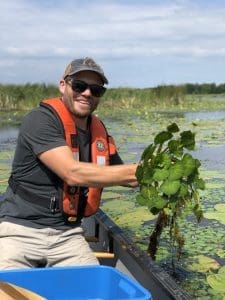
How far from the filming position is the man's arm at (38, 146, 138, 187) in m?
2.54

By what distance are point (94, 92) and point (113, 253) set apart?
1.11m

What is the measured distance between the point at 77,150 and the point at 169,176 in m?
0.56

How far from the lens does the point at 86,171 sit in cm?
255

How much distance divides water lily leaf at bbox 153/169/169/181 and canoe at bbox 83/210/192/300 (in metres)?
0.45

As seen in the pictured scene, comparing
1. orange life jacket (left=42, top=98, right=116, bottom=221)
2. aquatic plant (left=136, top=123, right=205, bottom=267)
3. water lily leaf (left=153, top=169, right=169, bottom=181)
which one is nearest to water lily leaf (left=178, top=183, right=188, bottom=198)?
aquatic plant (left=136, top=123, right=205, bottom=267)

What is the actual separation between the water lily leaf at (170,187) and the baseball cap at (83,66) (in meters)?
0.71

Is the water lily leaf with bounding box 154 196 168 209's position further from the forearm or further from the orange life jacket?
the orange life jacket

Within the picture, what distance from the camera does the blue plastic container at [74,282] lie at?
232 cm

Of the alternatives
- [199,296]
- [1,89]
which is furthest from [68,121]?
[1,89]

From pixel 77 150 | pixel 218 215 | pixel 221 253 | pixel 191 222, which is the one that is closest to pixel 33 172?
pixel 77 150

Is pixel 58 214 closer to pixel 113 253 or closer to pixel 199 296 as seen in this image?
pixel 113 253

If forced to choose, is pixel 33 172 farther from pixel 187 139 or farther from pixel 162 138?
pixel 187 139

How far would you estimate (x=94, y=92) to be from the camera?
2.84 meters

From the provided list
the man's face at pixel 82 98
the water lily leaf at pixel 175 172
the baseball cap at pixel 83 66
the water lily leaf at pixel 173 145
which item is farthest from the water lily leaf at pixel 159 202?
the baseball cap at pixel 83 66
